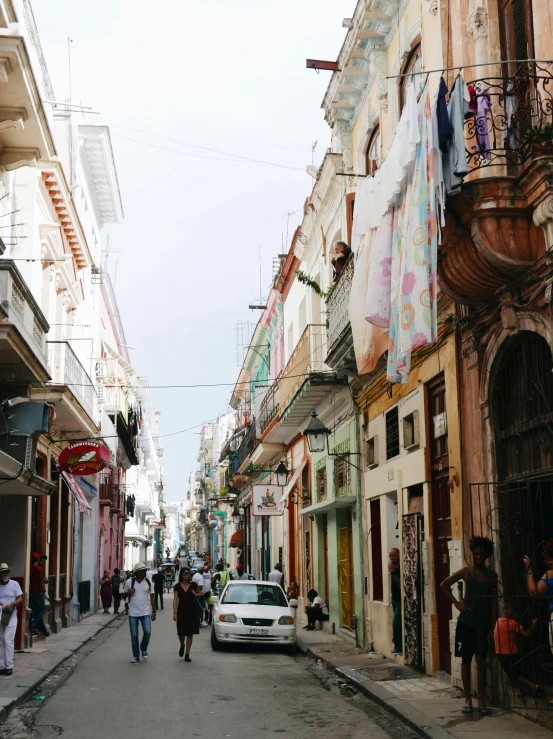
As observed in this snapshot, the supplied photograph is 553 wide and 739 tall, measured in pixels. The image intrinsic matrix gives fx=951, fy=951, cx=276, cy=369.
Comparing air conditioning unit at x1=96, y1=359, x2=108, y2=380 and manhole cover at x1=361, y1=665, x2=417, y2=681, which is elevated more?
air conditioning unit at x1=96, y1=359, x2=108, y2=380

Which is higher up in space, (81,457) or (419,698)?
(81,457)

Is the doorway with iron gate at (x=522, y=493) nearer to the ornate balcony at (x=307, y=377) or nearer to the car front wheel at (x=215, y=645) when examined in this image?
the ornate balcony at (x=307, y=377)

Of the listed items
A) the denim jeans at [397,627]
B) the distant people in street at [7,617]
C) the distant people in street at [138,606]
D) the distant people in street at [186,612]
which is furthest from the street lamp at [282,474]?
the distant people in street at [7,617]

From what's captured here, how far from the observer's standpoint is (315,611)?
22.1m

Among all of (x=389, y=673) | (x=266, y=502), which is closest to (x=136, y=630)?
(x=389, y=673)

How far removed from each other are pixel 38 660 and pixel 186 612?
2.52 meters

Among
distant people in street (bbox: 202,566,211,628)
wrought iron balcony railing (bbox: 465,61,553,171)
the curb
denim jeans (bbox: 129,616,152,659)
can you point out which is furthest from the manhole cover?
distant people in street (bbox: 202,566,211,628)

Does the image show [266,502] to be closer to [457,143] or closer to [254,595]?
[254,595]

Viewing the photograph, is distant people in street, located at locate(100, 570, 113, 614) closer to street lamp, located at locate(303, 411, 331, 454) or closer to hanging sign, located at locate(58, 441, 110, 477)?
hanging sign, located at locate(58, 441, 110, 477)

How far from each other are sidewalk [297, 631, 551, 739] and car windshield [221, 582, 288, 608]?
166 centimetres

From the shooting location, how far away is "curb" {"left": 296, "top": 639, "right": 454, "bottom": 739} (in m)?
8.87

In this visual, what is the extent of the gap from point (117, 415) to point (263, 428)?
9369mm

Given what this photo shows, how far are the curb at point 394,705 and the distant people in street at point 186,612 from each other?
94.4 inches

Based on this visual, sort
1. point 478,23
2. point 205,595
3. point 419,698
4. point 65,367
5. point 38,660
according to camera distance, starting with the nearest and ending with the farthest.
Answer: point 478,23, point 419,698, point 38,660, point 65,367, point 205,595
